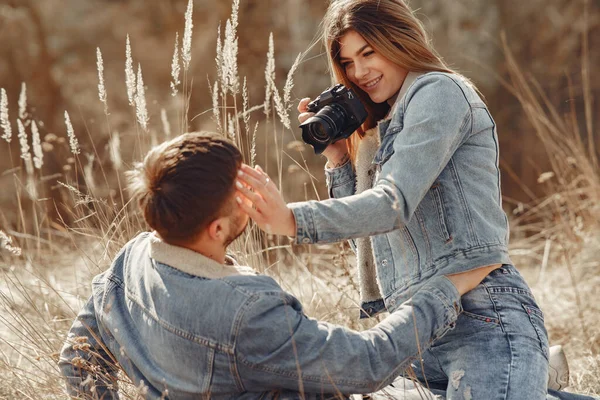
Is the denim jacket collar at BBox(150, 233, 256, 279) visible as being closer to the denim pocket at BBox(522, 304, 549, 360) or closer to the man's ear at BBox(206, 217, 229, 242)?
the man's ear at BBox(206, 217, 229, 242)

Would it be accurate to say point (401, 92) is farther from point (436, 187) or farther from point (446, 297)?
point (446, 297)

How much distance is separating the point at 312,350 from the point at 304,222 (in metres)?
0.28

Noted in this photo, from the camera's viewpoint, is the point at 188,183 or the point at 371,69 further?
the point at 371,69

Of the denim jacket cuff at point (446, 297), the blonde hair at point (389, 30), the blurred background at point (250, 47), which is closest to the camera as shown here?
the denim jacket cuff at point (446, 297)

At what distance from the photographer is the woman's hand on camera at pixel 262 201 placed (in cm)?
158

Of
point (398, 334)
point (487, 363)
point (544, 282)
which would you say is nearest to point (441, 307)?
point (398, 334)

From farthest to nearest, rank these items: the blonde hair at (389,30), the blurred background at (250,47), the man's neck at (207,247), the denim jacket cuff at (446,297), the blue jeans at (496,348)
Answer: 1. the blurred background at (250,47)
2. the blonde hair at (389,30)
3. the blue jeans at (496,348)
4. the denim jacket cuff at (446,297)
5. the man's neck at (207,247)

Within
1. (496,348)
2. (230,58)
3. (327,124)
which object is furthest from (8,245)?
(496,348)

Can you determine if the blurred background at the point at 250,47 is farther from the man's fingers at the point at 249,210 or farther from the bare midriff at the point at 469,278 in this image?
the man's fingers at the point at 249,210

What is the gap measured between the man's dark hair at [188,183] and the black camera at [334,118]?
0.53 m

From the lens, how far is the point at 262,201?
158 cm

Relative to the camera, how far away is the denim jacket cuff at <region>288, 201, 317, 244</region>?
1627 millimetres

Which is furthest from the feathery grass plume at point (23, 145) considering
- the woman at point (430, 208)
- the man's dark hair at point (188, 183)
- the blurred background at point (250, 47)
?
the blurred background at point (250, 47)

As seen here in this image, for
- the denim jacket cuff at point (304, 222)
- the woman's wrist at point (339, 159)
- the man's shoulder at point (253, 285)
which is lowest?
the man's shoulder at point (253, 285)
